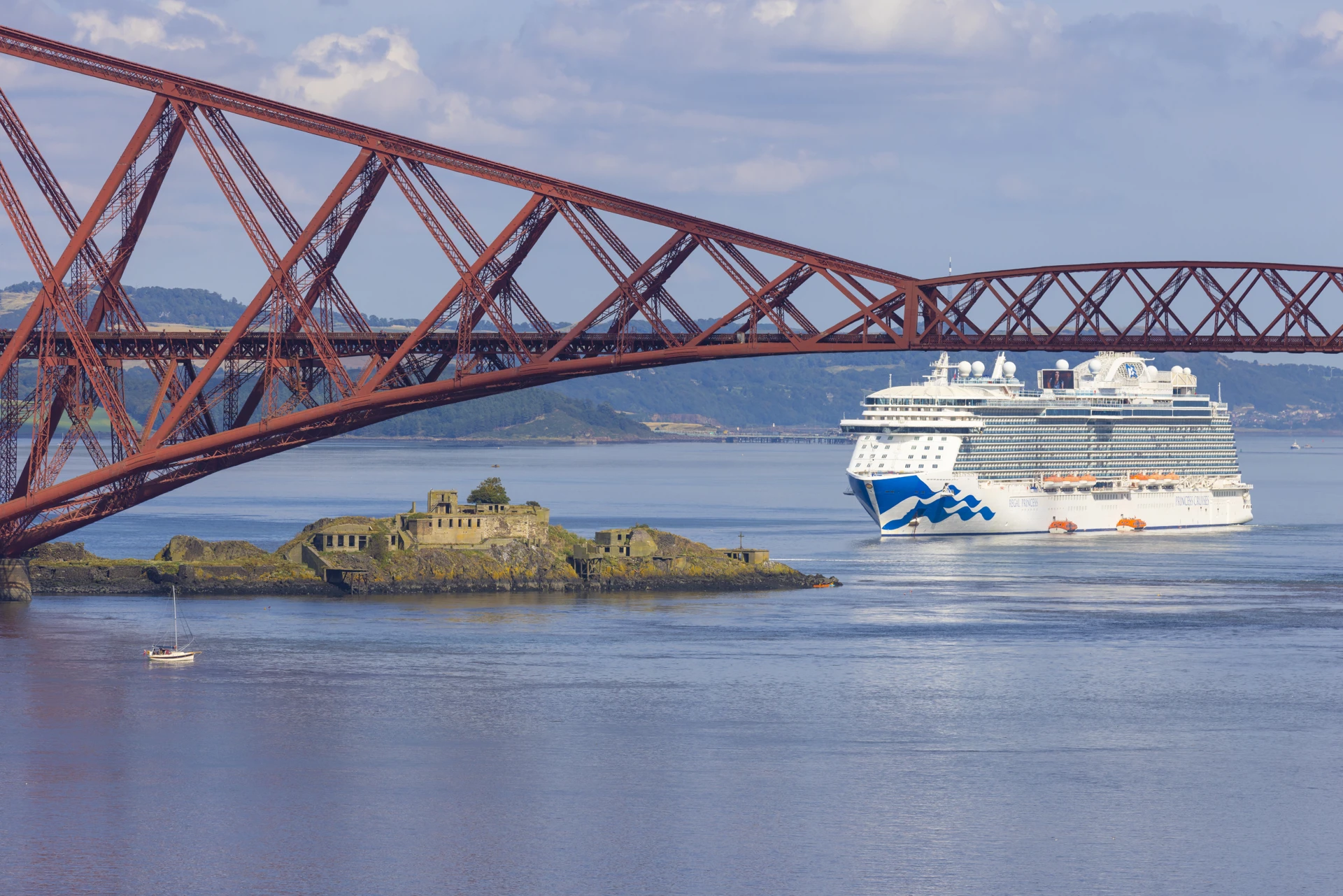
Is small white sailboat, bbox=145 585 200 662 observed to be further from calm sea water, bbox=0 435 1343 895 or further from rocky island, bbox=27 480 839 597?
rocky island, bbox=27 480 839 597

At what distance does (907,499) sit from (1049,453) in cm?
1457

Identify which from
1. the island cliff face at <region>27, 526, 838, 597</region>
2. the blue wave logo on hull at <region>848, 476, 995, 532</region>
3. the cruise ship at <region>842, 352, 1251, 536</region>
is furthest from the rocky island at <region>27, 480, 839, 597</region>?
the cruise ship at <region>842, 352, 1251, 536</region>

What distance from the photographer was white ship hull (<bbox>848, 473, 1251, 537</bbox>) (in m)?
126

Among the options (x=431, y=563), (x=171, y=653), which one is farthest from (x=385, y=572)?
(x=171, y=653)

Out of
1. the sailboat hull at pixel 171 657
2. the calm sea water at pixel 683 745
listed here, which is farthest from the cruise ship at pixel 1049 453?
the sailboat hull at pixel 171 657

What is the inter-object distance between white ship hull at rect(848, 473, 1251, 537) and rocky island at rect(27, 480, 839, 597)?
32.1m

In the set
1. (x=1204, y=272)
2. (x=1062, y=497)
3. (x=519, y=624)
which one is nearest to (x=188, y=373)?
(x=519, y=624)

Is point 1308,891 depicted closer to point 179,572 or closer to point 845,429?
point 179,572

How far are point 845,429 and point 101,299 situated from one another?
7117 centimetres

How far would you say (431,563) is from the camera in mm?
89750

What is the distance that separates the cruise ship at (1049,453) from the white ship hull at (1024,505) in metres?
0.09

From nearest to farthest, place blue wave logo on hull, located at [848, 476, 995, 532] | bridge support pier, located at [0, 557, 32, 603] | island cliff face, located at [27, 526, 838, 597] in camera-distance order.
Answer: bridge support pier, located at [0, 557, 32, 603] → island cliff face, located at [27, 526, 838, 597] → blue wave logo on hull, located at [848, 476, 995, 532]

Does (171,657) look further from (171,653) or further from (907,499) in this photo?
(907,499)

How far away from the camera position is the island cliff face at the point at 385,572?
8769 cm
